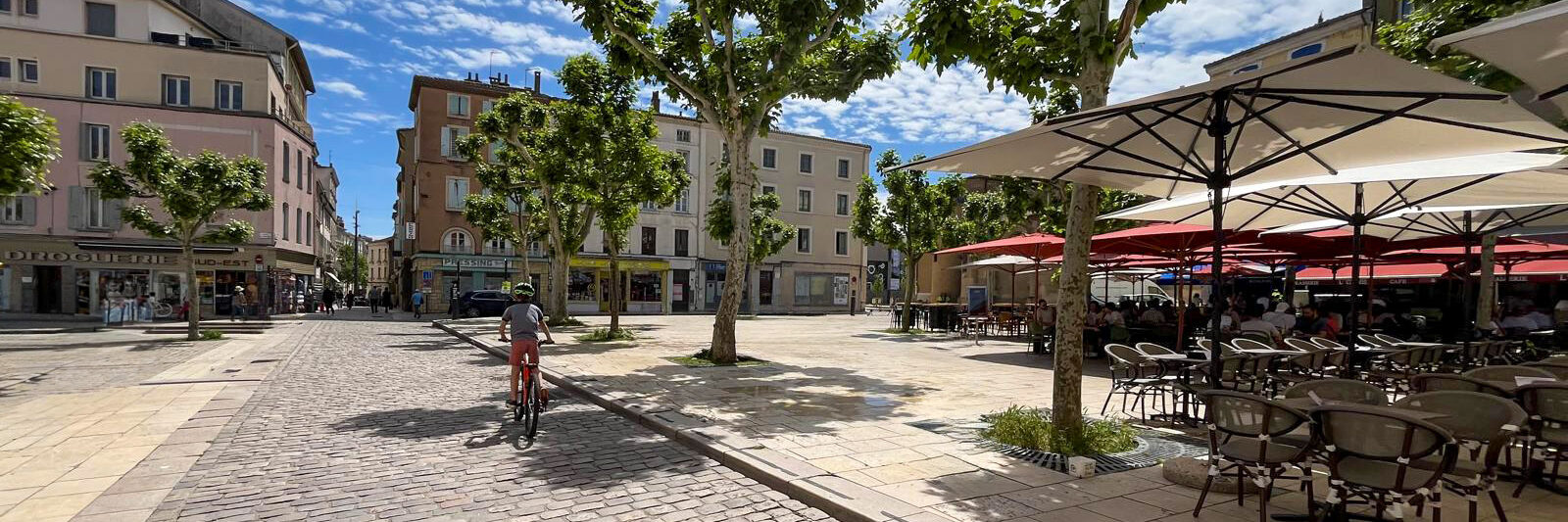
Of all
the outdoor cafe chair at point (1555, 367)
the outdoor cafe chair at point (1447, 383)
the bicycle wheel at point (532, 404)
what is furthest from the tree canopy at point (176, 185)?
the outdoor cafe chair at point (1555, 367)

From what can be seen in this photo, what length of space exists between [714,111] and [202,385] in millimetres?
8590

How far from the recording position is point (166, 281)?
2864 centimetres

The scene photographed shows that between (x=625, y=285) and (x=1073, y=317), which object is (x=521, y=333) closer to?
(x=1073, y=317)

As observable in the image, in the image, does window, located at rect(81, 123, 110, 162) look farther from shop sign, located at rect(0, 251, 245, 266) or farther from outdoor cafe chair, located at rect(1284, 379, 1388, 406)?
outdoor cafe chair, located at rect(1284, 379, 1388, 406)

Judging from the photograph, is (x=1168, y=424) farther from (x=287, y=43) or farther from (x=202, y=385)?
(x=287, y=43)

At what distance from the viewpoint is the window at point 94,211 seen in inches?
1075

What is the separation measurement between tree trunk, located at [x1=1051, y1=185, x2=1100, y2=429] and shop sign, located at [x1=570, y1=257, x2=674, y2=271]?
3624cm

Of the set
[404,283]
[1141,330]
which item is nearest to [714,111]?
[1141,330]

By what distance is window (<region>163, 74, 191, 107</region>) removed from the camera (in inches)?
1131

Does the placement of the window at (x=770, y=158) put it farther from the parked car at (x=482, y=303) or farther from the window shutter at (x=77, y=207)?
the window shutter at (x=77, y=207)

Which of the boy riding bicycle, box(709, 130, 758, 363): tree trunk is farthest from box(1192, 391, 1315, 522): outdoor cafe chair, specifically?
box(709, 130, 758, 363): tree trunk

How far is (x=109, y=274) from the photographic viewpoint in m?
27.8

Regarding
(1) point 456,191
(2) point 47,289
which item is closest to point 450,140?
(1) point 456,191

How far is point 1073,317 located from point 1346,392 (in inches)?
77.7
